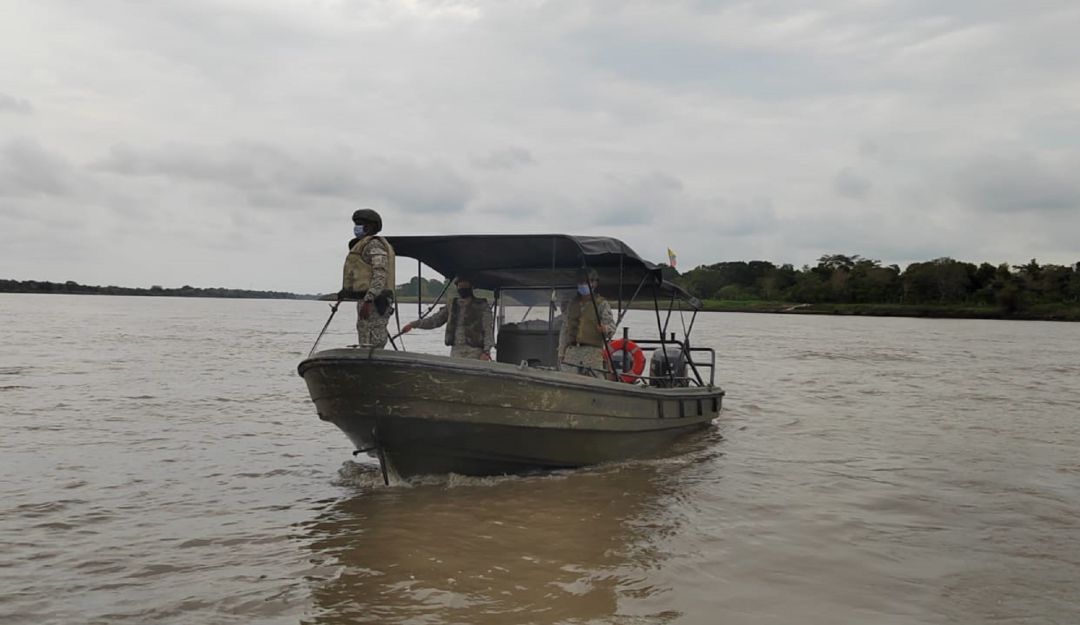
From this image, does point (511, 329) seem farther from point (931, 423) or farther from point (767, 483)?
point (931, 423)

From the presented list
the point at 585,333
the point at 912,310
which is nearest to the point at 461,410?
the point at 585,333

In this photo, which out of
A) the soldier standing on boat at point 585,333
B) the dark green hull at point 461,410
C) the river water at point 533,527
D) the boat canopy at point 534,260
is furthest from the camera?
the soldier standing on boat at point 585,333

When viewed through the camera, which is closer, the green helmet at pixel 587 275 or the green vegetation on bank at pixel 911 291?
the green helmet at pixel 587 275

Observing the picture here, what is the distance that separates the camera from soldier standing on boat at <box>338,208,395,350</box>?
24.3ft

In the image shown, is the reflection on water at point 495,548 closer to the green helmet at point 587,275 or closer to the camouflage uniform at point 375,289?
the camouflage uniform at point 375,289

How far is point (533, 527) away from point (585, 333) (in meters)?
3.11

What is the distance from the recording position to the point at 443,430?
791 cm

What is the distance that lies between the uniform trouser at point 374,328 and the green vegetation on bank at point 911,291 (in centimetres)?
8147

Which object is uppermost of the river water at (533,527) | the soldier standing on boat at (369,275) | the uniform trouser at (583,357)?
the soldier standing on boat at (369,275)

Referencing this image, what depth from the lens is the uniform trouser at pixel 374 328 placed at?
298 inches

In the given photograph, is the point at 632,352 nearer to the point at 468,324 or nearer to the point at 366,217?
the point at 468,324

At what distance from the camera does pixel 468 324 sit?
32.0 ft

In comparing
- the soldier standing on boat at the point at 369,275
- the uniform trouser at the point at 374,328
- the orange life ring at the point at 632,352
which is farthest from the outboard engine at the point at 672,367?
the soldier standing on boat at the point at 369,275

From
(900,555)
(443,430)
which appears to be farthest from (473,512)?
(900,555)
